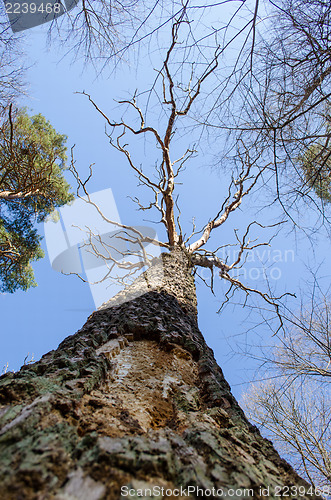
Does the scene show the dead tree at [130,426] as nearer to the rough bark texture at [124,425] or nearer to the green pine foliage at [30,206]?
the rough bark texture at [124,425]

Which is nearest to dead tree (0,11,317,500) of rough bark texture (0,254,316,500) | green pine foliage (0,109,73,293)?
rough bark texture (0,254,316,500)

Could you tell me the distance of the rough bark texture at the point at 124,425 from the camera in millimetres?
658

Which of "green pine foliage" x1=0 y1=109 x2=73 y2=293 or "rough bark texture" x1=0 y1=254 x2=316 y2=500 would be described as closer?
"rough bark texture" x1=0 y1=254 x2=316 y2=500

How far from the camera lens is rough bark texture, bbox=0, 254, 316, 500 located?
66cm

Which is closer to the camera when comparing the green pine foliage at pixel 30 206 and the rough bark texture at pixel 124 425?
the rough bark texture at pixel 124 425

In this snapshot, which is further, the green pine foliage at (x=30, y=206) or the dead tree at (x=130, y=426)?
the green pine foliage at (x=30, y=206)

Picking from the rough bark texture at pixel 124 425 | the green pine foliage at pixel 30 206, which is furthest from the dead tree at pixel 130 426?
the green pine foliage at pixel 30 206

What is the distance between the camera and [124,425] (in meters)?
0.99

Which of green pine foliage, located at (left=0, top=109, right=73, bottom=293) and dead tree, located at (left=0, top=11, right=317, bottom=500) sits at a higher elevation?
green pine foliage, located at (left=0, top=109, right=73, bottom=293)

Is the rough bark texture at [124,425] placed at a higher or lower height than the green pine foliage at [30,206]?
lower

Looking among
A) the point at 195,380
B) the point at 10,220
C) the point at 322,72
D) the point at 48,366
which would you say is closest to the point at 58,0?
the point at 322,72

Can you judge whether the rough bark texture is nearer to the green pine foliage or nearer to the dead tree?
the dead tree

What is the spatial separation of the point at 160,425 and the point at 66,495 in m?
0.60

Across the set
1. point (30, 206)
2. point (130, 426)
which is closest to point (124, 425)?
point (130, 426)
